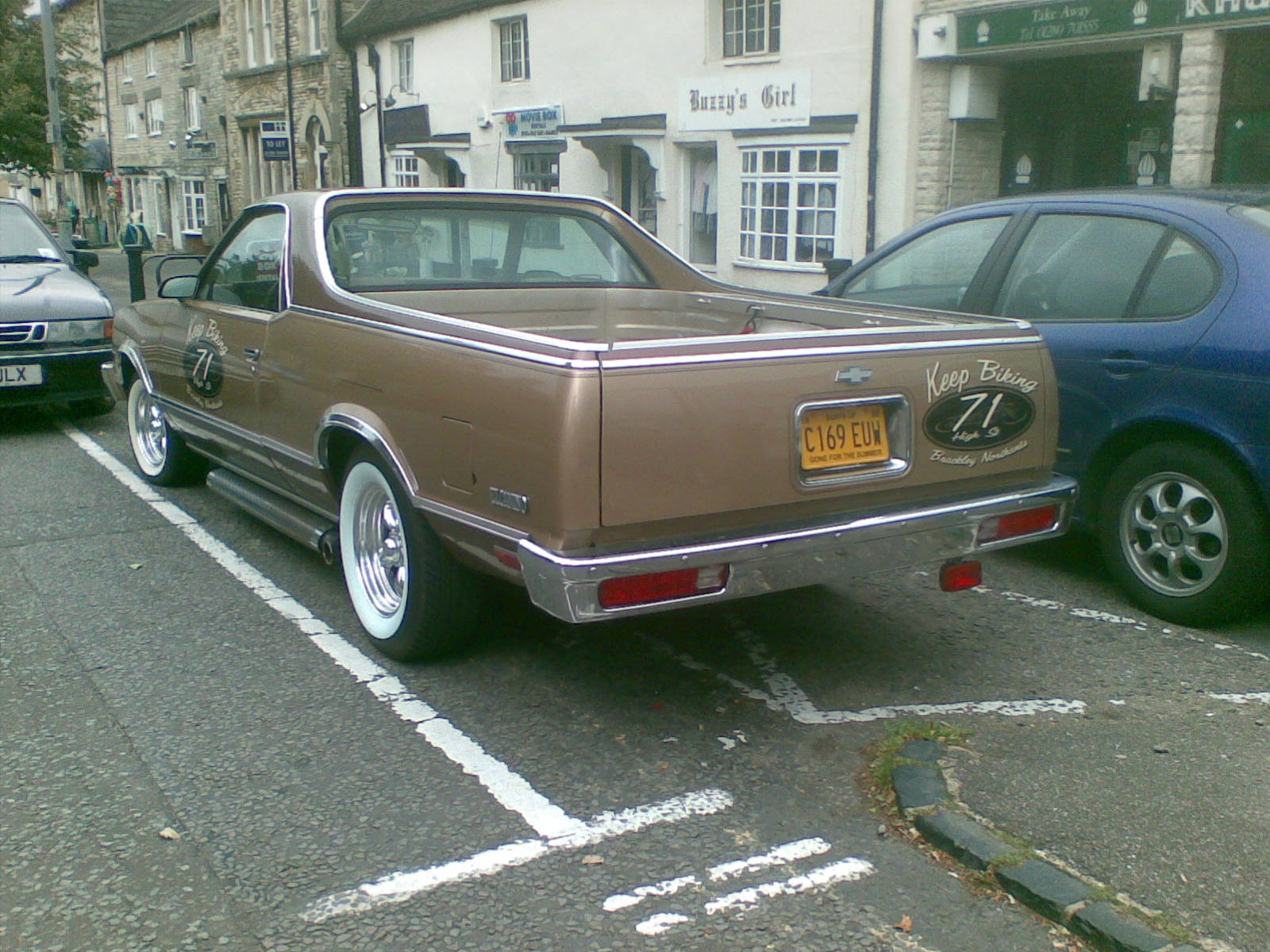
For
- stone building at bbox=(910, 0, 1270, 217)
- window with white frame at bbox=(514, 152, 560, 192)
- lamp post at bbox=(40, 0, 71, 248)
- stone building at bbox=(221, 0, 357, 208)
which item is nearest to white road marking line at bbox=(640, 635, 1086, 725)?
stone building at bbox=(910, 0, 1270, 217)

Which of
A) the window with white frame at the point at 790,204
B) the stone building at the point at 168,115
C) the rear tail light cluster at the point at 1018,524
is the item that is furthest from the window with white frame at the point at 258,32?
the rear tail light cluster at the point at 1018,524

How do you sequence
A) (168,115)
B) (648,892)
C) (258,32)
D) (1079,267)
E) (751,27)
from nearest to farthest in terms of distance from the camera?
1. (648,892)
2. (1079,267)
3. (751,27)
4. (258,32)
5. (168,115)

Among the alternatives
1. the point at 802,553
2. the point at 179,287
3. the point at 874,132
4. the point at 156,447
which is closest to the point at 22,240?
the point at 156,447

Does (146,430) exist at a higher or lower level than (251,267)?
lower

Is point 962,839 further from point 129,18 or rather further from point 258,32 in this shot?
point 129,18

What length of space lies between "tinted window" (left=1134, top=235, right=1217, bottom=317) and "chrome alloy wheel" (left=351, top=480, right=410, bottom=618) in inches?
120

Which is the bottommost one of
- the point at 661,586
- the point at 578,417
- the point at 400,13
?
the point at 661,586

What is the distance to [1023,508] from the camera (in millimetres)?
4105

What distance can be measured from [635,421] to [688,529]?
370 millimetres

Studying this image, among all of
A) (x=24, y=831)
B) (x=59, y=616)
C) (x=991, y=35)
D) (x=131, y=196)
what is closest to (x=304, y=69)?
(x=131, y=196)

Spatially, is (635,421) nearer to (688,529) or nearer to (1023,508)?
(688,529)

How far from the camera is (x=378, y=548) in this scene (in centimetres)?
460

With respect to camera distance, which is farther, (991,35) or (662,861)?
(991,35)

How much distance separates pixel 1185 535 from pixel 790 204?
40.2 ft
